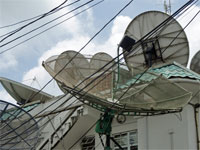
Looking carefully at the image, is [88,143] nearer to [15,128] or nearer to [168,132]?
[168,132]

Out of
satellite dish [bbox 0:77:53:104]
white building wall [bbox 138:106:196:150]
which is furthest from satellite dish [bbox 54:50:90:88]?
satellite dish [bbox 0:77:53:104]

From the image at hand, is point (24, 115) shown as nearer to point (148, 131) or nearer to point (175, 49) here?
point (148, 131)

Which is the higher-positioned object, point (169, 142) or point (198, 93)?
point (198, 93)

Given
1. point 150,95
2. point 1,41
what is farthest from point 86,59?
point 1,41

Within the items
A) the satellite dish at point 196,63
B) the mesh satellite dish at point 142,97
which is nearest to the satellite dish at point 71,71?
the mesh satellite dish at point 142,97

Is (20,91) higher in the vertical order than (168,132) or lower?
higher

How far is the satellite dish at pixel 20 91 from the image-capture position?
29.3 meters

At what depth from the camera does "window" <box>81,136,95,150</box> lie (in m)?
20.9

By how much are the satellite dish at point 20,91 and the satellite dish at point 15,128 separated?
13063mm

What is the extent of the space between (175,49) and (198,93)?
3558 mm

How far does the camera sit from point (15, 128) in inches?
583

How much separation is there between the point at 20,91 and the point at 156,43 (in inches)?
568

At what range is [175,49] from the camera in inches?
759

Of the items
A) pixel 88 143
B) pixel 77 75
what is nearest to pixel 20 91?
pixel 88 143
